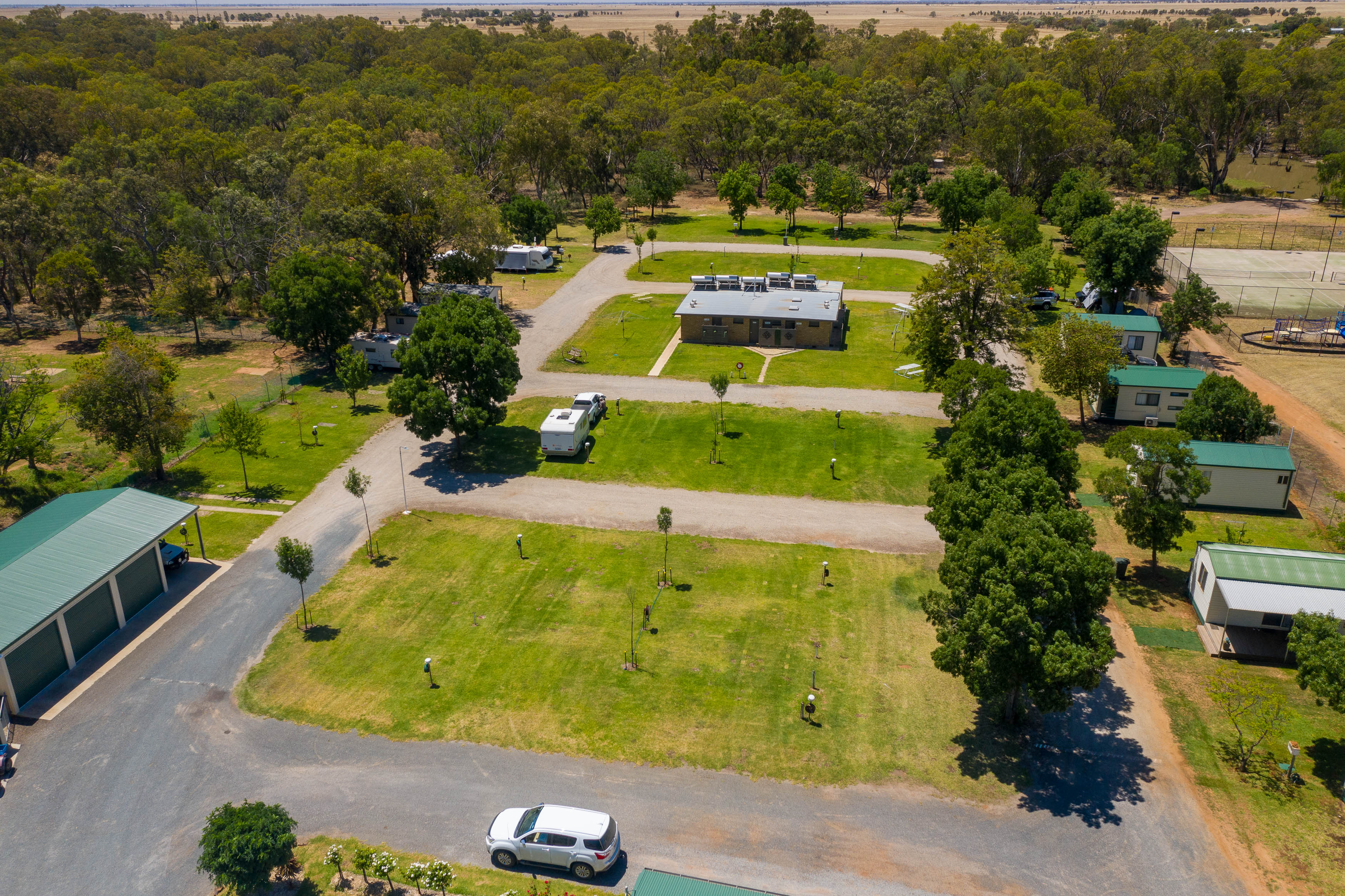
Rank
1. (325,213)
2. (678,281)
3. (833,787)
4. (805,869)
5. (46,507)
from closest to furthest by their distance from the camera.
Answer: (805,869), (833,787), (46,507), (325,213), (678,281)

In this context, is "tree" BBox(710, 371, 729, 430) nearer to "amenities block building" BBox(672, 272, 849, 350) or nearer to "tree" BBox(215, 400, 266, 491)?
"amenities block building" BBox(672, 272, 849, 350)

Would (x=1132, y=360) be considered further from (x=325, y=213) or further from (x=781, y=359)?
(x=325, y=213)

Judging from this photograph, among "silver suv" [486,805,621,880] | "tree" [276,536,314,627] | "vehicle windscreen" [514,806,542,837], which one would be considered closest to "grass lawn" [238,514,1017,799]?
"tree" [276,536,314,627]

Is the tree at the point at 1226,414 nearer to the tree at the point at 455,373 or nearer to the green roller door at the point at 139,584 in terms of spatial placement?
the tree at the point at 455,373

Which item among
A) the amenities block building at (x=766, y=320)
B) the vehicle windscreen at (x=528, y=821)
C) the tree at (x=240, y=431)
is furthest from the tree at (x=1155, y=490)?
the tree at (x=240, y=431)

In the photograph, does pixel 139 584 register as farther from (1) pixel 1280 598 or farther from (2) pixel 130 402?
(1) pixel 1280 598

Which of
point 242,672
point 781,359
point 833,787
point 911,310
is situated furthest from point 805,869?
point 911,310
